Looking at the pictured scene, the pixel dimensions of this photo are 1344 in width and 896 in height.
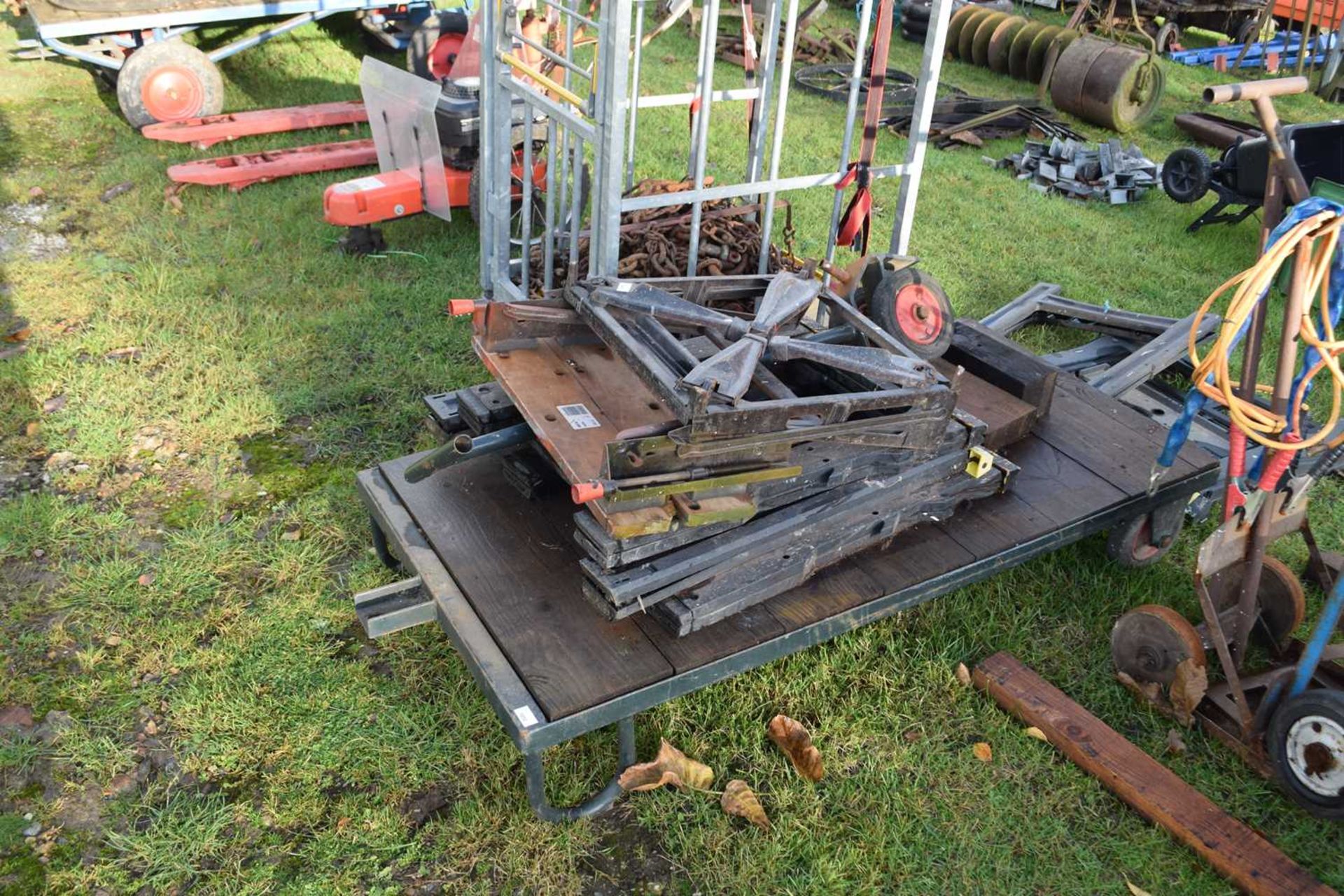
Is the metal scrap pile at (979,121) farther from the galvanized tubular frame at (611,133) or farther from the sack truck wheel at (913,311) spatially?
the sack truck wheel at (913,311)

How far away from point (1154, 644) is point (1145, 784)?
1.66 feet

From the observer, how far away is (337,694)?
3268mm

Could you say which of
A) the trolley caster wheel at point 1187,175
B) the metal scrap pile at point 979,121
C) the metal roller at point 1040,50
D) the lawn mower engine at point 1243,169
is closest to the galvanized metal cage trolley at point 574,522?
the lawn mower engine at point 1243,169

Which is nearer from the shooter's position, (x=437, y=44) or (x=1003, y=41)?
(x=437, y=44)

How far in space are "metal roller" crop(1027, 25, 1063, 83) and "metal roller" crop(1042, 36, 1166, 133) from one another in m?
1.10

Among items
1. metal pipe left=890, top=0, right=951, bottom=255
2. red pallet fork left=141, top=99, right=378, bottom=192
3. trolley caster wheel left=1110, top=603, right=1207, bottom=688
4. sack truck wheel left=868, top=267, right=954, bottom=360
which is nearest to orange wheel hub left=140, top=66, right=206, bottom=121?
red pallet fork left=141, top=99, right=378, bottom=192

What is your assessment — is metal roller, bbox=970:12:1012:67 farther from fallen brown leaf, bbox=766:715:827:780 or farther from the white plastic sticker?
fallen brown leaf, bbox=766:715:827:780

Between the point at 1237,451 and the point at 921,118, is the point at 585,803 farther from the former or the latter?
the point at 921,118

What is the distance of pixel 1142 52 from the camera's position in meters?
9.29

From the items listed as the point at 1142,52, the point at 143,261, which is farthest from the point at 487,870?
the point at 1142,52

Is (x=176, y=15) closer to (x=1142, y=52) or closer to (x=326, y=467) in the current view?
(x=326, y=467)

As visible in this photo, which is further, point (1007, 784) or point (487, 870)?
point (1007, 784)

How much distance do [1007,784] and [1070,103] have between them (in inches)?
337

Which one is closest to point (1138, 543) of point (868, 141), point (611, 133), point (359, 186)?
point (868, 141)
